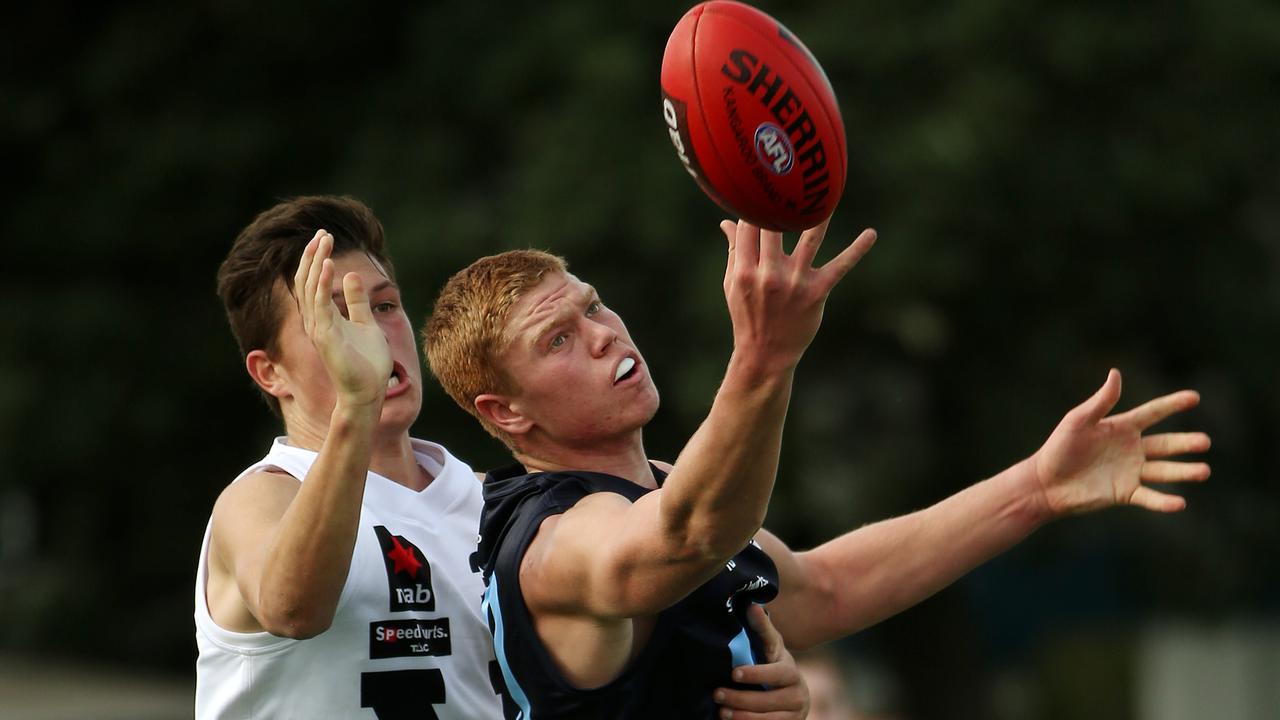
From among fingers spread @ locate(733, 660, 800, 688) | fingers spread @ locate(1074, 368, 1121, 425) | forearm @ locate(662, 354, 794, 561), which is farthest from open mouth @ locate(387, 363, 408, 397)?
fingers spread @ locate(1074, 368, 1121, 425)

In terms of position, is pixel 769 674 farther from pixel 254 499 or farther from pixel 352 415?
pixel 254 499

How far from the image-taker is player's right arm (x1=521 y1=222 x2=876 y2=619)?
3084 mm

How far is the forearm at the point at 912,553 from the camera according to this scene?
4.27 meters

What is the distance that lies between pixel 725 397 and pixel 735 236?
29 cm

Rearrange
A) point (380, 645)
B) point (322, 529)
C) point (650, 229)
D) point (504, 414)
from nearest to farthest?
1. point (322, 529)
2. point (504, 414)
3. point (380, 645)
4. point (650, 229)

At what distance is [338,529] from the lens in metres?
3.48

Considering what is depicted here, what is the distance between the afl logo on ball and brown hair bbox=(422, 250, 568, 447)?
0.80m

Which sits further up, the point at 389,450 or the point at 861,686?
the point at 861,686

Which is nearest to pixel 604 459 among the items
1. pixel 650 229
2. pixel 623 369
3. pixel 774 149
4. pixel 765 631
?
pixel 623 369

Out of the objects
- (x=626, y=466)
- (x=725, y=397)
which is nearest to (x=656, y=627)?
(x=626, y=466)

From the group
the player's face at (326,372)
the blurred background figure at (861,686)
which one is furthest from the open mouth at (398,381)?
the blurred background figure at (861,686)

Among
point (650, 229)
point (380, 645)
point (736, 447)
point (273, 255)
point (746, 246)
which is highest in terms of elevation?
point (650, 229)

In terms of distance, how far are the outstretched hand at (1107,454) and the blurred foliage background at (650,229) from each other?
6728 millimetres

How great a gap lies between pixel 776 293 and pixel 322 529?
1067 mm
